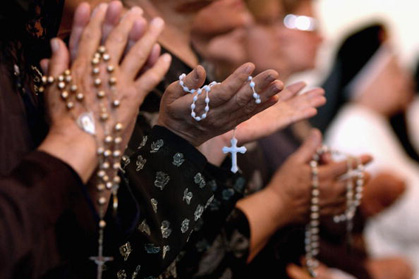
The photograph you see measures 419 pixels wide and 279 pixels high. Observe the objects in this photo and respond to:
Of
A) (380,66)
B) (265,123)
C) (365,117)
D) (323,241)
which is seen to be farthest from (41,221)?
(380,66)

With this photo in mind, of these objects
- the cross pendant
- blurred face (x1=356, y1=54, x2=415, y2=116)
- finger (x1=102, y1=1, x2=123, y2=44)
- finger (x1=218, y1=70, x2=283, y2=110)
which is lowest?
blurred face (x1=356, y1=54, x2=415, y2=116)

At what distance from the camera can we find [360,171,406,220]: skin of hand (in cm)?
180

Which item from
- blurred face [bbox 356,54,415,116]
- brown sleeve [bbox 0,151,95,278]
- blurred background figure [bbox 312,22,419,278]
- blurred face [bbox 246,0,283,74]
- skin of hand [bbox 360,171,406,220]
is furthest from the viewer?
blurred face [bbox 356,54,415,116]

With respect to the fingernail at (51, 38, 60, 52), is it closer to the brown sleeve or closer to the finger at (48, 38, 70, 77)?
the finger at (48, 38, 70, 77)

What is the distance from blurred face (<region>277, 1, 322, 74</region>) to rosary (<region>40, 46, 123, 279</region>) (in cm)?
136

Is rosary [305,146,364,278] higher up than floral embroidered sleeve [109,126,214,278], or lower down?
lower down

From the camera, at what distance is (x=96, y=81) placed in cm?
69

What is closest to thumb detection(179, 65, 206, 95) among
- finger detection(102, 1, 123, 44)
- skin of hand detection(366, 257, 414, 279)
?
finger detection(102, 1, 123, 44)

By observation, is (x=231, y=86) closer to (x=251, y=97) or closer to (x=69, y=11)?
(x=251, y=97)

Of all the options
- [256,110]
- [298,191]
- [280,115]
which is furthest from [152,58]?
[298,191]

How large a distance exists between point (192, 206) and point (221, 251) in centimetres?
24

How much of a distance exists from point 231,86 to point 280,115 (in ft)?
1.01

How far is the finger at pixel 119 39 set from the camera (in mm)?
713

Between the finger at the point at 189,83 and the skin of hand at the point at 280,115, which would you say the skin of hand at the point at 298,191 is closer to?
the skin of hand at the point at 280,115
